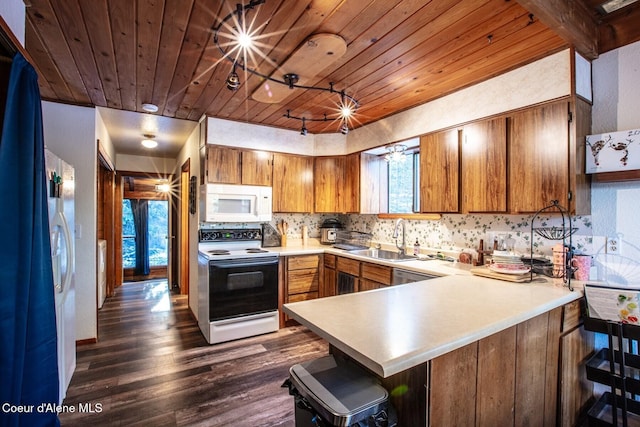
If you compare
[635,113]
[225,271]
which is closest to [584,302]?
[635,113]

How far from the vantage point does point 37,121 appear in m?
1.48

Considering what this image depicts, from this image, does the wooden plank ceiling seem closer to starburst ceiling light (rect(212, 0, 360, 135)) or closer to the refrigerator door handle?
starburst ceiling light (rect(212, 0, 360, 135))

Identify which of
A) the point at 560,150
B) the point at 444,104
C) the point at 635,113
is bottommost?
the point at 560,150

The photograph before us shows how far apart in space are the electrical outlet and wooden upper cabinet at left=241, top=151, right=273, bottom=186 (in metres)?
3.08

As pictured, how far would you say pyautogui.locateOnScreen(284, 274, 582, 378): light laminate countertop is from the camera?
1.02m

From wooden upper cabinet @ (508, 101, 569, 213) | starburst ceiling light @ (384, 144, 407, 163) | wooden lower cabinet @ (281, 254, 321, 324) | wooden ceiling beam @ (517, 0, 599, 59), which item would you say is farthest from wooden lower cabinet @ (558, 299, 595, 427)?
wooden lower cabinet @ (281, 254, 321, 324)

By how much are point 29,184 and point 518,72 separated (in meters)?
2.98

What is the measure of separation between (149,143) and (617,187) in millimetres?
5248

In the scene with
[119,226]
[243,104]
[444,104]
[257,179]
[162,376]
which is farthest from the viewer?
[119,226]

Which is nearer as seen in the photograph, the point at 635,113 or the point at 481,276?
the point at 635,113

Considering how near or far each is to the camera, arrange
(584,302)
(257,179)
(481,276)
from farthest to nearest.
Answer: (257,179) → (481,276) → (584,302)

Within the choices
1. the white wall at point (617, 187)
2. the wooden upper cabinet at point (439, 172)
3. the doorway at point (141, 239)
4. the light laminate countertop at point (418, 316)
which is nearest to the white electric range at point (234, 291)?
the wooden upper cabinet at point (439, 172)

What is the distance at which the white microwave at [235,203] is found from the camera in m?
3.32

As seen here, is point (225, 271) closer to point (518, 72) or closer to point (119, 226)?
point (518, 72)
